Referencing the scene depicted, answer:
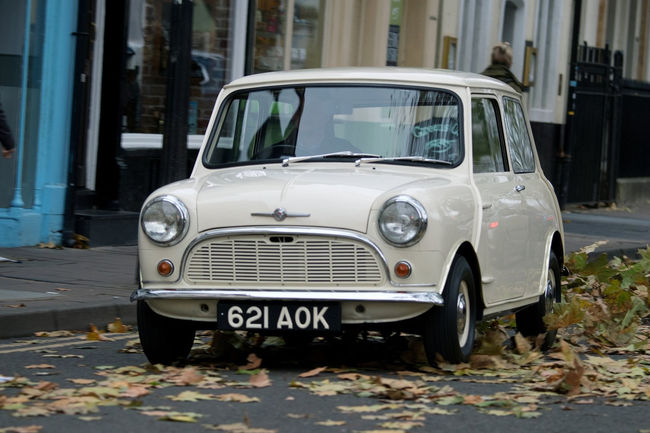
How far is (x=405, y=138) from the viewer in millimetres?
8109

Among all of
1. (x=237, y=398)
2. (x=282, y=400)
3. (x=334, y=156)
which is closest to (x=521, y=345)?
(x=334, y=156)

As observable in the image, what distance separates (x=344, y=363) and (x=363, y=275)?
84 centimetres

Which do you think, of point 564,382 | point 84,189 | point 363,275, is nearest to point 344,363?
point 363,275

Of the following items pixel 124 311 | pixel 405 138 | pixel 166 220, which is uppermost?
pixel 405 138

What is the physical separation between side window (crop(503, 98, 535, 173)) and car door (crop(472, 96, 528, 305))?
0.19 meters

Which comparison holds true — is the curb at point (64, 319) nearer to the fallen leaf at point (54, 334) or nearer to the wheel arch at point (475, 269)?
the fallen leaf at point (54, 334)

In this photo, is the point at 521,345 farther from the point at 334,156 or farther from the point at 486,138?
the point at 334,156

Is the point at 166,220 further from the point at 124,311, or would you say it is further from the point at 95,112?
the point at 95,112

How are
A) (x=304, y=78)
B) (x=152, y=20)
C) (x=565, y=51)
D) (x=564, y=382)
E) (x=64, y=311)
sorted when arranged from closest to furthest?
(x=564, y=382) < (x=304, y=78) < (x=64, y=311) < (x=152, y=20) < (x=565, y=51)

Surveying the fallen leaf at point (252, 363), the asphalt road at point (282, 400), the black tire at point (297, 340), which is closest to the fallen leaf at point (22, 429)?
the asphalt road at point (282, 400)

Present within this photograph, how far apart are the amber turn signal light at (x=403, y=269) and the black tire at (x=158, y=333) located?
120cm

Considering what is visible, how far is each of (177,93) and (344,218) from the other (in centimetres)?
405

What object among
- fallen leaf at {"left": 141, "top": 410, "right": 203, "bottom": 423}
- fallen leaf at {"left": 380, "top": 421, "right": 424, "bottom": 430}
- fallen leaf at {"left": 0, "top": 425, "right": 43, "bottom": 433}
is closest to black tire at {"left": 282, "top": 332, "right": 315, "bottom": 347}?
fallen leaf at {"left": 141, "top": 410, "right": 203, "bottom": 423}

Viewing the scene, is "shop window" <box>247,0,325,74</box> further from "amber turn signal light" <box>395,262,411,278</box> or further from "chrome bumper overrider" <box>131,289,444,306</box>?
"amber turn signal light" <box>395,262,411,278</box>
